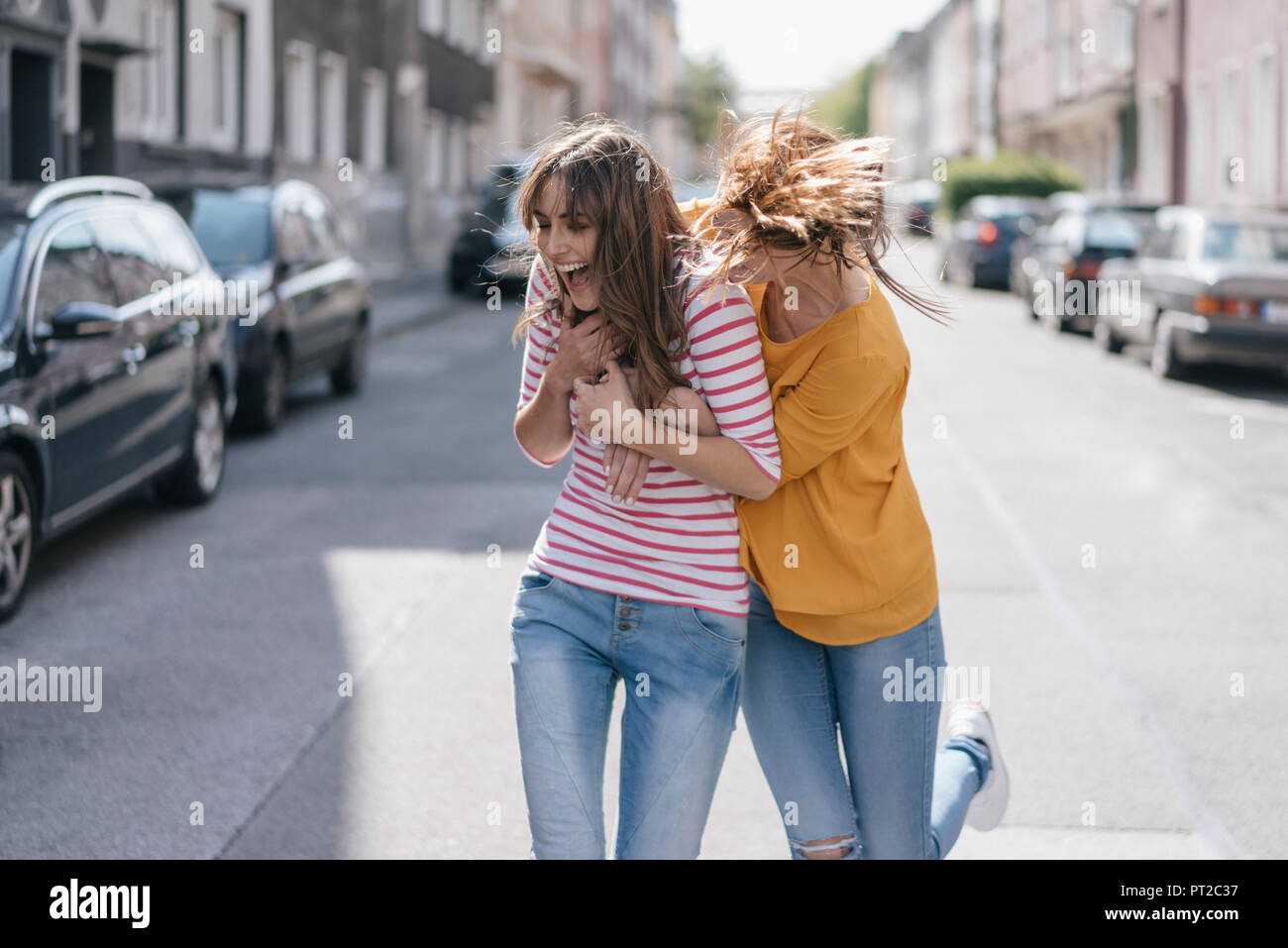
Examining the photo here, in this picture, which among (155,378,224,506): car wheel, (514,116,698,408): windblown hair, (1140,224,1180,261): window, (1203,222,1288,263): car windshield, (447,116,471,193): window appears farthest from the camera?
(447,116,471,193): window

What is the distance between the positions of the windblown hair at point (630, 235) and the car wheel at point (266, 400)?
350 inches

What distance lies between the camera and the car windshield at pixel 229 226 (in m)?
11.8

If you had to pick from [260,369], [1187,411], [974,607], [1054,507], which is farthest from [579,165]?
[1187,411]

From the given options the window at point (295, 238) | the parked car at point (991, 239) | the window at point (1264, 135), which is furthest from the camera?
the parked car at point (991, 239)

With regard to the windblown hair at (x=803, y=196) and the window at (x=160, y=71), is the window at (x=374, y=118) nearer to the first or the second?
the window at (x=160, y=71)

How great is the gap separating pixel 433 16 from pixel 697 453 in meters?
33.4

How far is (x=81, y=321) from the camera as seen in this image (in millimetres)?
6855

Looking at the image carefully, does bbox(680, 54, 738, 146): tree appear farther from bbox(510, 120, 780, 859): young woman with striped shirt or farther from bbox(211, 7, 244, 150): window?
bbox(510, 120, 780, 859): young woman with striped shirt

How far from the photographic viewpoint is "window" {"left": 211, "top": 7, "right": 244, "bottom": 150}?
72.5 feet

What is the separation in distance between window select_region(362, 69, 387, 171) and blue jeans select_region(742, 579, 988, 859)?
27.8 m

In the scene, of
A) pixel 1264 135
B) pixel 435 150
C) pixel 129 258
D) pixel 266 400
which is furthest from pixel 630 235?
pixel 435 150

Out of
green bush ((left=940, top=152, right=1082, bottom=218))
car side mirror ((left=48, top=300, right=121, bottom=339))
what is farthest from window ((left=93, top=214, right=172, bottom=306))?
green bush ((left=940, top=152, right=1082, bottom=218))

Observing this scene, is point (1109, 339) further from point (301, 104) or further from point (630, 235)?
point (630, 235)

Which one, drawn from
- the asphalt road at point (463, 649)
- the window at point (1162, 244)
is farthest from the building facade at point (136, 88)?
the window at point (1162, 244)
